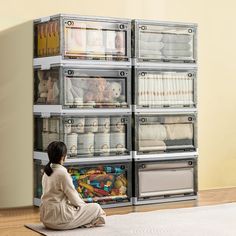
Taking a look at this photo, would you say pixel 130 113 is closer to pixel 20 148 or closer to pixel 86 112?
pixel 86 112

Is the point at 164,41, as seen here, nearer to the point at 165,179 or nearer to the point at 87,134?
the point at 87,134

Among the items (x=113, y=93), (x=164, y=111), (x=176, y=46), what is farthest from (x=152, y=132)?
(x=176, y=46)

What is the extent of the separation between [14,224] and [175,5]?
3.44 metres

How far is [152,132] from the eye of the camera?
23.3ft

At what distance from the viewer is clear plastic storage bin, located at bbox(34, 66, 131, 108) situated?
661cm

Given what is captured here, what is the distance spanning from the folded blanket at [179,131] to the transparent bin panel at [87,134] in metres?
0.52

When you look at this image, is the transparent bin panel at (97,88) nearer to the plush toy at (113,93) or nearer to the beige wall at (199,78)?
the plush toy at (113,93)

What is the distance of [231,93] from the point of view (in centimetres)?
838

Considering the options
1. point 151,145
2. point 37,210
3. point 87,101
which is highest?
point 87,101

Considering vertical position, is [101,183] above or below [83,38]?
below

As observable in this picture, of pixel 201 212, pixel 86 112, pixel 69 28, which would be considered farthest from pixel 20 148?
pixel 201 212

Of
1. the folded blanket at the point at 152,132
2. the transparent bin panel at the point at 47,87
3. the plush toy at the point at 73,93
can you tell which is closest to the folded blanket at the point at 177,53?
the folded blanket at the point at 152,132

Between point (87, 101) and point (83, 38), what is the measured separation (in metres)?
0.64

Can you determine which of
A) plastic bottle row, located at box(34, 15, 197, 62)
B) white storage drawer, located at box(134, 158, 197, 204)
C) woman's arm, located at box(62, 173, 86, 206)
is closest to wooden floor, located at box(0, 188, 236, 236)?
white storage drawer, located at box(134, 158, 197, 204)
